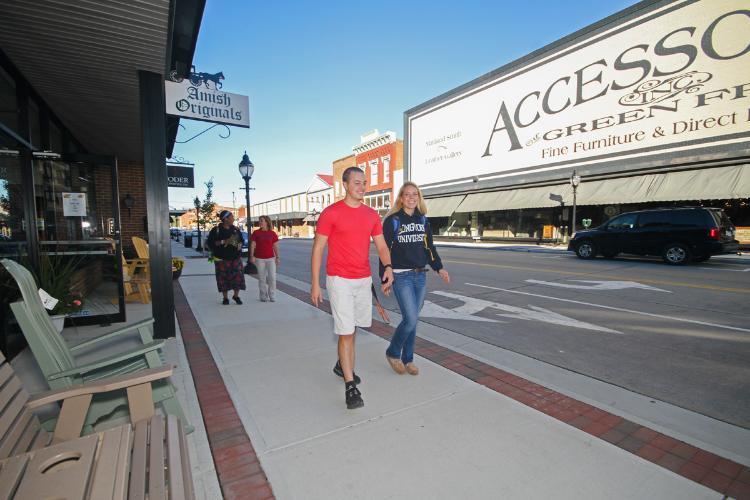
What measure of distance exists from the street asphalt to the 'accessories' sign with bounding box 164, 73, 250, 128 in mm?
4670

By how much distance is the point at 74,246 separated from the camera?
6449mm

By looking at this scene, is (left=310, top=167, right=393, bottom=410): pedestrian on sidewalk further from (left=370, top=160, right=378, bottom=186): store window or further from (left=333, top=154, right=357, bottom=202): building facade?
(left=333, top=154, right=357, bottom=202): building facade

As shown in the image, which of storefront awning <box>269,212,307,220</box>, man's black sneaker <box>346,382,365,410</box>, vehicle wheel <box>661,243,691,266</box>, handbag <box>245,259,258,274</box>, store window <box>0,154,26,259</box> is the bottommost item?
man's black sneaker <box>346,382,365,410</box>

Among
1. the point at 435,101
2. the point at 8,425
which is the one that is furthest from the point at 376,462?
the point at 435,101

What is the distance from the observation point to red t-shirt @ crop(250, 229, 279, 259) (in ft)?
24.5

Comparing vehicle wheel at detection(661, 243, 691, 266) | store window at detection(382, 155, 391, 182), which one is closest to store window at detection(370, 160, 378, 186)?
store window at detection(382, 155, 391, 182)

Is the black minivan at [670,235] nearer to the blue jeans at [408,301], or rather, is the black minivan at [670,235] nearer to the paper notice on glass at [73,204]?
the blue jeans at [408,301]

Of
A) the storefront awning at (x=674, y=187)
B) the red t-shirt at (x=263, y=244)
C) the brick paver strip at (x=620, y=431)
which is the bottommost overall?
the brick paver strip at (x=620, y=431)

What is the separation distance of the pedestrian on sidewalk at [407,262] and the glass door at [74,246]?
4524mm

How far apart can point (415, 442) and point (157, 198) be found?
4.44 meters

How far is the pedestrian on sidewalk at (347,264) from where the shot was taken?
323cm

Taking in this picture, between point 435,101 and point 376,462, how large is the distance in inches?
1348

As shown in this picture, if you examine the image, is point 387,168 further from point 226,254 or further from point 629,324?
point 629,324

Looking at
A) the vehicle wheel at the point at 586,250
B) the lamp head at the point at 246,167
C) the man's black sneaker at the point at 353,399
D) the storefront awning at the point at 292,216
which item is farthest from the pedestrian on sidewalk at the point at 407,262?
the storefront awning at the point at 292,216
